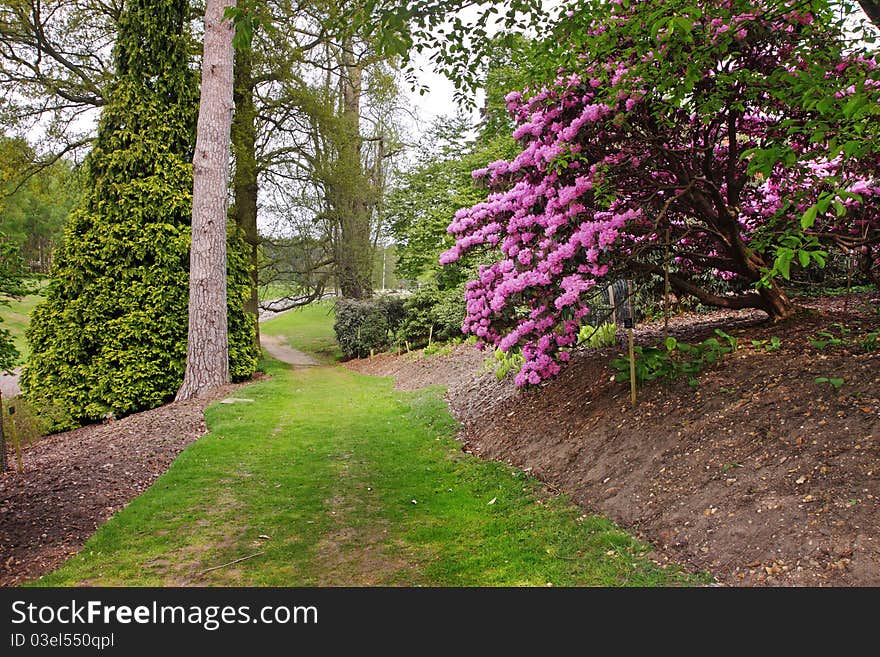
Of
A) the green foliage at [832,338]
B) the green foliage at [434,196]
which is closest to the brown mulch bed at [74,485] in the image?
the green foliage at [832,338]

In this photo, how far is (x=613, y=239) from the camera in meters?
4.59

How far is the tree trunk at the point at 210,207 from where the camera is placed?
9.94 metres

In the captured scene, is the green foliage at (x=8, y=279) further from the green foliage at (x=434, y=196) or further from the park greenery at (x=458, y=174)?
the green foliage at (x=434, y=196)

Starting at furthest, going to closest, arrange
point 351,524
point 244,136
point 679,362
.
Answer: point 244,136 < point 679,362 < point 351,524

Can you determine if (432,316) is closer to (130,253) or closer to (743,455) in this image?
(130,253)

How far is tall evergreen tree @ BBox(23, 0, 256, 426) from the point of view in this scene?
10156mm

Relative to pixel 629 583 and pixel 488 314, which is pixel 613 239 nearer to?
pixel 488 314

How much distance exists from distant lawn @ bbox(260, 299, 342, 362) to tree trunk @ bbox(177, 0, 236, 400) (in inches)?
325

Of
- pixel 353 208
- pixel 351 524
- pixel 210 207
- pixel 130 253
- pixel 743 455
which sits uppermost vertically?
pixel 353 208

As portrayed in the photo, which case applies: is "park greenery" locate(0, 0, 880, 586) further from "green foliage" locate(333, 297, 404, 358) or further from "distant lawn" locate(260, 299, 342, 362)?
"distant lawn" locate(260, 299, 342, 362)

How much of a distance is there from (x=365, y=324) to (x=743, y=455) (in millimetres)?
14285

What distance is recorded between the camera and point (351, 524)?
4297 mm

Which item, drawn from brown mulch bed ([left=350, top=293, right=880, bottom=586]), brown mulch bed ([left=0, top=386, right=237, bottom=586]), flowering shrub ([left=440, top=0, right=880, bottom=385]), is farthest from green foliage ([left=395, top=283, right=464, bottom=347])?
brown mulch bed ([left=350, top=293, right=880, bottom=586])

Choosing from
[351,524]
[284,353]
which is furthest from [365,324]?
[351,524]
